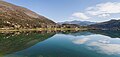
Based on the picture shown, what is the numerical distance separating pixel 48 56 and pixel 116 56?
17792 millimetres

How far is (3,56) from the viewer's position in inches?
1625

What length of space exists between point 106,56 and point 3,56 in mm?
25715

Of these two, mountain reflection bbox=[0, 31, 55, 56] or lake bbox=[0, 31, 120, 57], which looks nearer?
lake bbox=[0, 31, 120, 57]

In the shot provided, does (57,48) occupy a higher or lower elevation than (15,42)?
lower

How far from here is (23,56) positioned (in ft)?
137

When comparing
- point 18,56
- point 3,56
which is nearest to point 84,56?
point 18,56

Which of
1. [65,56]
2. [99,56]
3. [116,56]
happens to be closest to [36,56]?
[65,56]

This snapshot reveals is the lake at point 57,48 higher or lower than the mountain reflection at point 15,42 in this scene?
lower

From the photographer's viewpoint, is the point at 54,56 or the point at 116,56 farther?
the point at 116,56

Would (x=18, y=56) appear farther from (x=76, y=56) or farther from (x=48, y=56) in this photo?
Answer: (x=76, y=56)

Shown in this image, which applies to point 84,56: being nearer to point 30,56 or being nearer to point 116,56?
point 116,56

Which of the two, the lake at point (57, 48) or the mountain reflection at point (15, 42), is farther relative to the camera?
the mountain reflection at point (15, 42)

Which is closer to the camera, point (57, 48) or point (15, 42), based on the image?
point (57, 48)

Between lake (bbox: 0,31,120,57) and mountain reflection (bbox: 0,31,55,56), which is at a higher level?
mountain reflection (bbox: 0,31,55,56)
